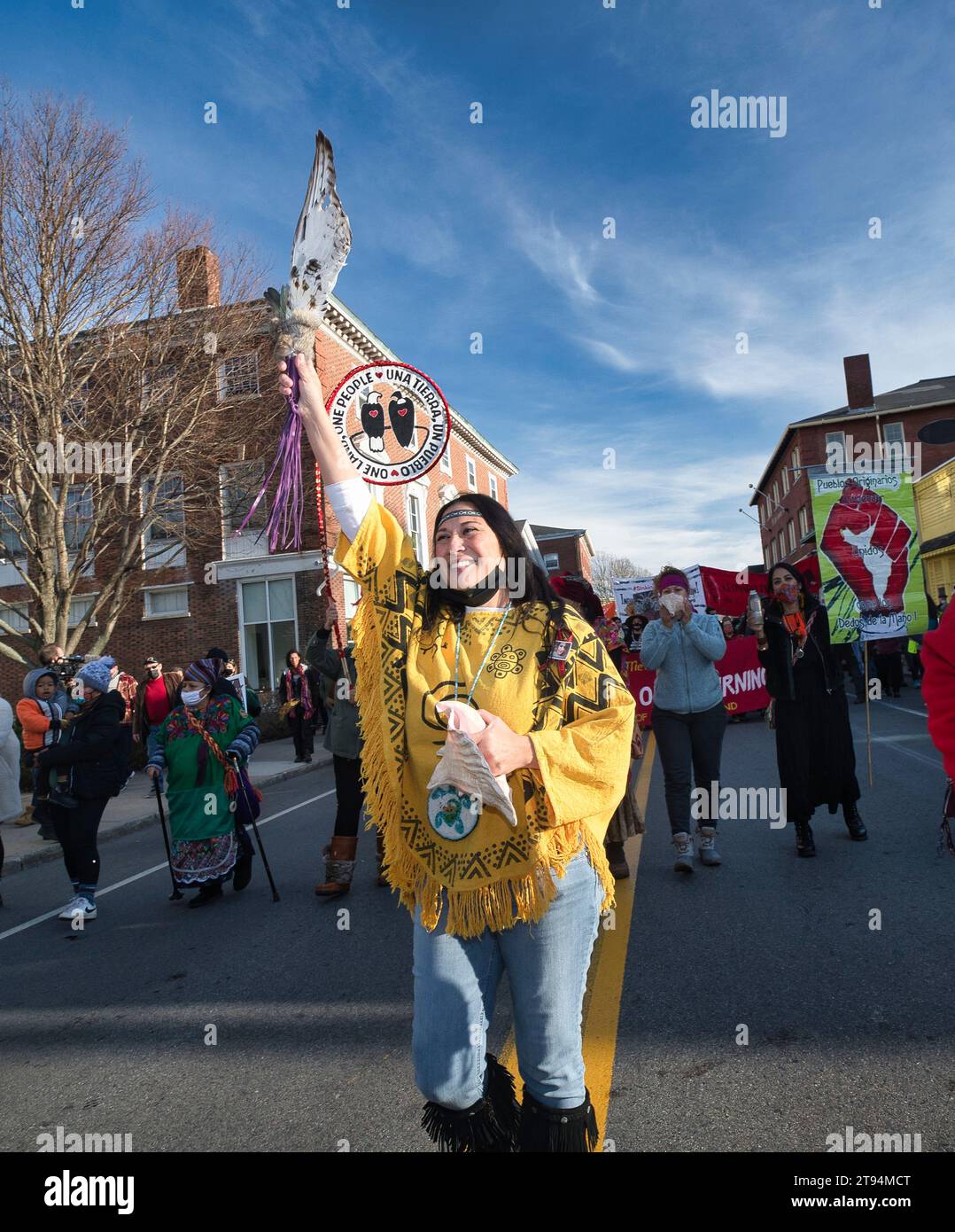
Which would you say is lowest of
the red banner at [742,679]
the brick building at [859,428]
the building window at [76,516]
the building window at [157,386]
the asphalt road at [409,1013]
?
the asphalt road at [409,1013]

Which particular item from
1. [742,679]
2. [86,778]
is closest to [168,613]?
[742,679]

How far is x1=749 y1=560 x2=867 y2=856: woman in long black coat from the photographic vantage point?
599 cm

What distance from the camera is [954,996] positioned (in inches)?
137

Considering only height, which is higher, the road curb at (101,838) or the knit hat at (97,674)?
the knit hat at (97,674)

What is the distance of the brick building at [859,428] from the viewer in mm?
44625

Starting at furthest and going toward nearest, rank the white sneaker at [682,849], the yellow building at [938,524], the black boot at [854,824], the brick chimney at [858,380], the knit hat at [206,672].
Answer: the brick chimney at [858,380] < the yellow building at [938,524] < the knit hat at [206,672] < the black boot at [854,824] < the white sneaker at [682,849]

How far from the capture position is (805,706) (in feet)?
20.1

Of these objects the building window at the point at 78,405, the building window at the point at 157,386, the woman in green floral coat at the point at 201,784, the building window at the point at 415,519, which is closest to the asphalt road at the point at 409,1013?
the woman in green floral coat at the point at 201,784

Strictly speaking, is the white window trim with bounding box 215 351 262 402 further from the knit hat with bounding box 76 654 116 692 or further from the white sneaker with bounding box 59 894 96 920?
the white sneaker with bounding box 59 894 96 920

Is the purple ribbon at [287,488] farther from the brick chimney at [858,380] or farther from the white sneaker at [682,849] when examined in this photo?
the brick chimney at [858,380]

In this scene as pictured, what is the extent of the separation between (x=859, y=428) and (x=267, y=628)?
37050 millimetres

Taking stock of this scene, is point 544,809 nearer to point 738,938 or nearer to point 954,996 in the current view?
point 954,996

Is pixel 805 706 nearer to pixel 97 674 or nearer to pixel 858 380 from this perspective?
pixel 97 674

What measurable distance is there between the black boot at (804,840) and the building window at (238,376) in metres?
14.0
